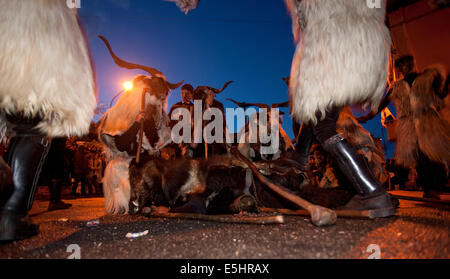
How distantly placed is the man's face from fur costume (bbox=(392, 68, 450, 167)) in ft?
14.4

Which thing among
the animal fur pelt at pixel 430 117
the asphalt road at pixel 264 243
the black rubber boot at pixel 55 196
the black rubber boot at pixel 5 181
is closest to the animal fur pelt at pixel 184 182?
the asphalt road at pixel 264 243

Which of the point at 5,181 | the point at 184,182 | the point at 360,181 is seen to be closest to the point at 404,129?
the point at 360,181

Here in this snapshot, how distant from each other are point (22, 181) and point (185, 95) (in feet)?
15.7

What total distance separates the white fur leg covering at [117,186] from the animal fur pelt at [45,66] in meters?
1.54

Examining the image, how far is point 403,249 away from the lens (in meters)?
1.00

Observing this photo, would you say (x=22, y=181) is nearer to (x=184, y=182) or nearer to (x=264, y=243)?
(x=184, y=182)

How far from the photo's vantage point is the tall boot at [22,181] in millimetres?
1354

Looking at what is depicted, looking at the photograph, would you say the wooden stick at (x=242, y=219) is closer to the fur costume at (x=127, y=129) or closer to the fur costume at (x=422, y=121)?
the fur costume at (x=127, y=129)

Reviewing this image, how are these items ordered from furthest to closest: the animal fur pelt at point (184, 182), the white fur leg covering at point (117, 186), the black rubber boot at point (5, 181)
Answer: the white fur leg covering at point (117, 186) → the animal fur pelt at point (184, 182) → the black rubber boot at point (5, 181)

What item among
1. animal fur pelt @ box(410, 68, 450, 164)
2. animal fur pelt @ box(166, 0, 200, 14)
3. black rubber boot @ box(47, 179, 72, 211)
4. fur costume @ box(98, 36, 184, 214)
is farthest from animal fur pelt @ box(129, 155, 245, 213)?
animal fur pelt @ box(410, 68, 450, 164)

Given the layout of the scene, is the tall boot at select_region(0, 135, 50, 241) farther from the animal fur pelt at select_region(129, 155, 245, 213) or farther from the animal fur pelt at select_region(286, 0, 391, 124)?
the animal fur pelt at select_region(286, 0, 391, 124)

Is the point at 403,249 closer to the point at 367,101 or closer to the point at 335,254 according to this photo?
the point at 335,254

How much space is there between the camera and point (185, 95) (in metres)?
6.02
